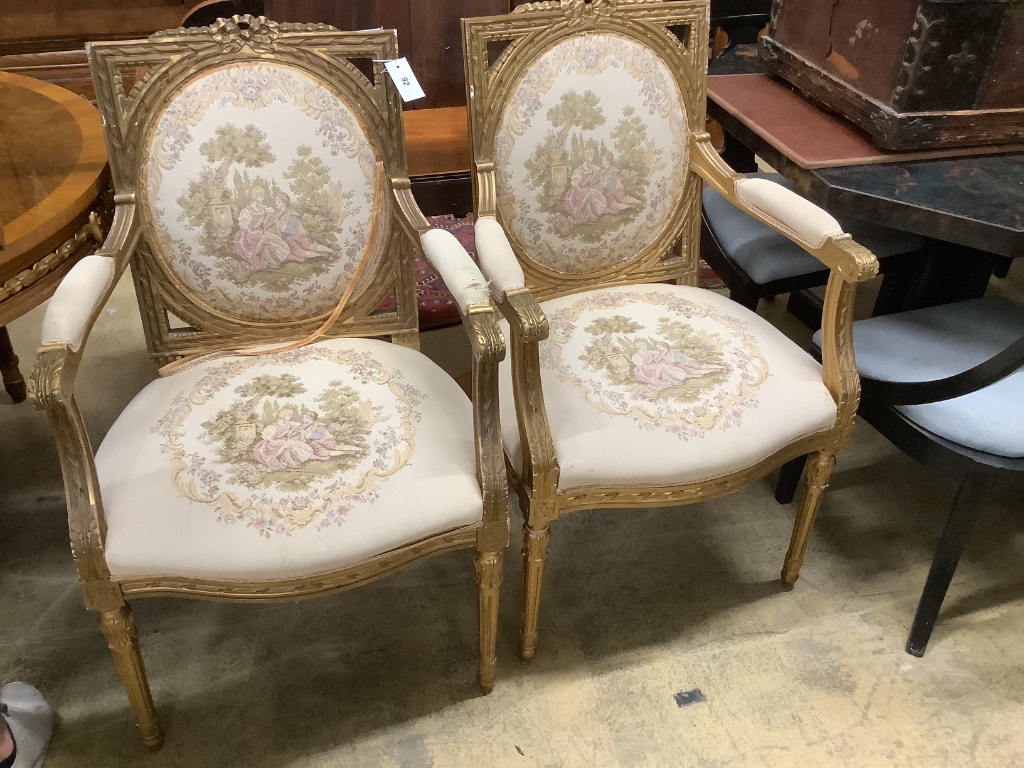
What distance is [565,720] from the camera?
1.29 m

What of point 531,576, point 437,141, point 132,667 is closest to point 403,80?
point 437,141

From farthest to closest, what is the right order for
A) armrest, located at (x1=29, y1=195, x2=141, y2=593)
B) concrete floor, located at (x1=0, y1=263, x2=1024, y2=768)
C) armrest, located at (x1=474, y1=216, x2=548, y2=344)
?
concrete floor, located at (x1=0, y1=263, x2=1024, y2=768) < armrest, located at (x1=474, y1=216, x2=548, y2=344) < armrest, located at (x1=29, y1=195, x2=141, y2=593)

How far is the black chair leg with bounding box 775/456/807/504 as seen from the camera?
1.65 m

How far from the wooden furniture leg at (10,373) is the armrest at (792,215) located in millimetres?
1597


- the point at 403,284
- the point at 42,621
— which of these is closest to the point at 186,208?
the point at 403,284

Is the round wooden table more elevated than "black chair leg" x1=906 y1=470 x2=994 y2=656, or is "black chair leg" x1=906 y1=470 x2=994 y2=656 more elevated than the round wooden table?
the round wooden table

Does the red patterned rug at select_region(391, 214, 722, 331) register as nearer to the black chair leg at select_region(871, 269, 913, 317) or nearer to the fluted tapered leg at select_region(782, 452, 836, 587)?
the black chair leg at select_region(871, 269, 913, 317)

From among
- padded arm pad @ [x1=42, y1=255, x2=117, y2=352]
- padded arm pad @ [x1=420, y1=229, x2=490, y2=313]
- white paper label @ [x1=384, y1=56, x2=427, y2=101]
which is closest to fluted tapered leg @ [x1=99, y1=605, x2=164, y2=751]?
padded arm pad @ [x1=42, y1=255, x2=117, y2=352]

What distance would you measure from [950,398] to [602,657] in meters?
0.71

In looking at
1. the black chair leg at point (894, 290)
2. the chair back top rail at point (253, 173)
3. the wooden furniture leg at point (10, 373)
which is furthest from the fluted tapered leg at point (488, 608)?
the wooden furniture leg at point (10, 373)

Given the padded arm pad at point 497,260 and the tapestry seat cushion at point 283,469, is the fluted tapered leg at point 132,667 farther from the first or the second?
the padded arm pad at point 497,260

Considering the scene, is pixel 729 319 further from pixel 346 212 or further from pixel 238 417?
pixel 238 417

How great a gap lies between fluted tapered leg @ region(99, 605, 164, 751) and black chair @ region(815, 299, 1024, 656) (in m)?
1.18

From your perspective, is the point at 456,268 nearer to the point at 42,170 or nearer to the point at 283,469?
the point at 283,469
